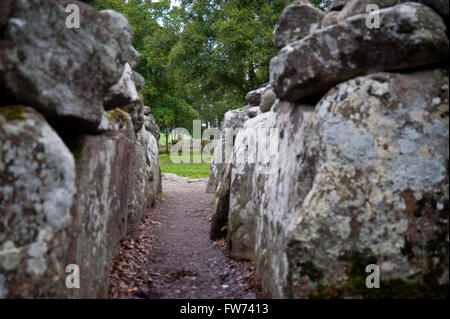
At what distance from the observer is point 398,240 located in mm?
3572

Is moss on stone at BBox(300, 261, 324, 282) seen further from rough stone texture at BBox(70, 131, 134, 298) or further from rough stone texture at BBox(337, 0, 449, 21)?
rough stone texture at BBox(337, 0, 449, 21)

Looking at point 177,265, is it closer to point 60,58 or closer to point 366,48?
point 60,58

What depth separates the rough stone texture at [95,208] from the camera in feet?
12.0

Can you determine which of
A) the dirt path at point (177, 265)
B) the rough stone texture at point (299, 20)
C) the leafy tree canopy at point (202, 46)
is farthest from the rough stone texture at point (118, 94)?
the leafy tree canopy at point (202, 46)

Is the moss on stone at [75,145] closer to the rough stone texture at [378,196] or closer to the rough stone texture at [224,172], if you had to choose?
the rough stone texture at [378,196]

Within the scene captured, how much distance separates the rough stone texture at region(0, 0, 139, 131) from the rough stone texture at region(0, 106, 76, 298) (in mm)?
214

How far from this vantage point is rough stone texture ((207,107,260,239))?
8477 millimetres

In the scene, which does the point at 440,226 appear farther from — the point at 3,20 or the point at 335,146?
the point at 3,20

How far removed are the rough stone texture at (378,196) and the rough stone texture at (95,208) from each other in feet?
6.48

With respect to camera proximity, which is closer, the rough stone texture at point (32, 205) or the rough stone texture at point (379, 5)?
the rough stone texture at point (32, 205)

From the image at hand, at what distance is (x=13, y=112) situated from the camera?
3045 millimetres

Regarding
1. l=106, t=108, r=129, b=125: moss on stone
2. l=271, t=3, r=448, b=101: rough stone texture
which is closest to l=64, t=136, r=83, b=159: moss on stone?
l=106, t=108, r=129, b=125: moss on stone

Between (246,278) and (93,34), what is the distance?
159 inches

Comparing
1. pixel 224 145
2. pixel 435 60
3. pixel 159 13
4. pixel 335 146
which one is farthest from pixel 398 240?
pixel 159 13
